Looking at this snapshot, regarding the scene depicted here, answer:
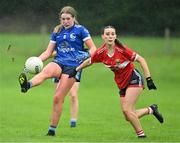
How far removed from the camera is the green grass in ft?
40.0

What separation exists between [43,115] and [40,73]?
4.47 m

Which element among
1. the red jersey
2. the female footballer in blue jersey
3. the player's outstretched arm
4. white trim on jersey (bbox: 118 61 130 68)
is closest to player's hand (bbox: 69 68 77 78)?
the female footballer in blue jersey

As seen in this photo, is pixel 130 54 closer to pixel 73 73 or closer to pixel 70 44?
pixel 73 73

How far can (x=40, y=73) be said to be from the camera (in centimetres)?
1168

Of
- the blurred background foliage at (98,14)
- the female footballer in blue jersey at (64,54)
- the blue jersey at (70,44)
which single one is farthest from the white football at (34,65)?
the blurred background foliage at (98,14)

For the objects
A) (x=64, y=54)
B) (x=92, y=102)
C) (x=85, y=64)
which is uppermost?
(x=64, y=54)

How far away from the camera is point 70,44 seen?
12.2 metres

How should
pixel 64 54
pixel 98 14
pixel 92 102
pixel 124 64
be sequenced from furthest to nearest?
pixel 92 102 → pixel 98 14 → pixel 64 54 → pixel 124 64

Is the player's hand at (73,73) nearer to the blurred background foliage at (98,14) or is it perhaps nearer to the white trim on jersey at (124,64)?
the white trim on jersey at (124,64)

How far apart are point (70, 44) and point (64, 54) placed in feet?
0.64

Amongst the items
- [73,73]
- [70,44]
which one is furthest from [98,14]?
[73,73]

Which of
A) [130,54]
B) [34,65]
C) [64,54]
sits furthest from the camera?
[64,54]

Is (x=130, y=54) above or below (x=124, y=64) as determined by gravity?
above

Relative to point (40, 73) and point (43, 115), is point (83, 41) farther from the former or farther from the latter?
point (43, 115)
